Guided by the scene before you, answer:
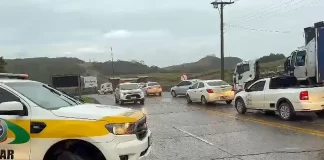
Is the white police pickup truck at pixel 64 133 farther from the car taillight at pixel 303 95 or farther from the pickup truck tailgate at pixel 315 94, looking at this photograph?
the pickup truck tailgate at pixel 315 94

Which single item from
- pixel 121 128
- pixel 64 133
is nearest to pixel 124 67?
Result: pixel 121 128

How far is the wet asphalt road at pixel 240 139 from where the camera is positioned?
8.33m

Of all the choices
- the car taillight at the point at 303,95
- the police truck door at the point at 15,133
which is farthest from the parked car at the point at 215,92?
the police truck door at the point at 15,133

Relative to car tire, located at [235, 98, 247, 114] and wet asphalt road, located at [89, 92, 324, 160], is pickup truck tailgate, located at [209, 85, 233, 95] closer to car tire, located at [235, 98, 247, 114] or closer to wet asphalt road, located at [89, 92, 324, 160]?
car tire, located at [235, 98, 247, 114]

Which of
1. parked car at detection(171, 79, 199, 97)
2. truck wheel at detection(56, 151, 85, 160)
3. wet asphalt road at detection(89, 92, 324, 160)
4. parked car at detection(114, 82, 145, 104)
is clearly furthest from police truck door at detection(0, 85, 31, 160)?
parked car at detection(171, 79, 199, 97)

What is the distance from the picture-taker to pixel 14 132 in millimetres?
5520

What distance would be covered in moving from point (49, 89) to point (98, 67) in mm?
119791

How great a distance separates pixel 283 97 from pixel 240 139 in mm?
4564

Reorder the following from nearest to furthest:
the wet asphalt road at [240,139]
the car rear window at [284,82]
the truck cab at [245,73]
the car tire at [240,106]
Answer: the wet asphalt road at [240,139]
the car rear window at [284,82]
the car tire at [240,106]
the truck cab at [245,73]

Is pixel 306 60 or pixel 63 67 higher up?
pixel 63 67

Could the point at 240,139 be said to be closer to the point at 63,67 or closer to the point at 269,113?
the point at 269,113

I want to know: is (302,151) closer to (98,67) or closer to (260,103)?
(260,103)

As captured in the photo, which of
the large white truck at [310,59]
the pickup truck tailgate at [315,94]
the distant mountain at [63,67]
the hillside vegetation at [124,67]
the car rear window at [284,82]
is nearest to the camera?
the pickup truck tailgate at [315,94]

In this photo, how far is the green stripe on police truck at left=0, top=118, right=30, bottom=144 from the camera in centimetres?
547
